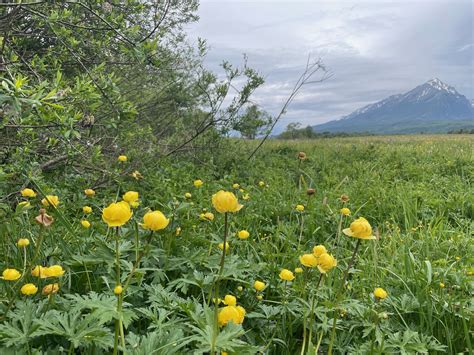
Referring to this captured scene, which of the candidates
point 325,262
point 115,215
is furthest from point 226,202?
point 325,262

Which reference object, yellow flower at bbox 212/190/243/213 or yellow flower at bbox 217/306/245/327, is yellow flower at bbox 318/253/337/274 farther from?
yellow flower at bbox 212/190/243/213

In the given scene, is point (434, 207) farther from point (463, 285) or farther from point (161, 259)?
point (161, 259)

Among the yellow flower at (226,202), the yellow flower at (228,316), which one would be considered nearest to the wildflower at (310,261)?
the yellow flower at (228,316)

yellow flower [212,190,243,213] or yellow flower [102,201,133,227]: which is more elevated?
yellow flower [212,190,243,213]

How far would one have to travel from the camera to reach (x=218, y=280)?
85 cm

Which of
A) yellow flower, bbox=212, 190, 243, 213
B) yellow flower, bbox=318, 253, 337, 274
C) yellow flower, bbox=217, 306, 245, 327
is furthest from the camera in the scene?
yellow flower, bbox=318, 253, 337, 274

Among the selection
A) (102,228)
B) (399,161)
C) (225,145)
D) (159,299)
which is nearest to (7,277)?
(159,299)

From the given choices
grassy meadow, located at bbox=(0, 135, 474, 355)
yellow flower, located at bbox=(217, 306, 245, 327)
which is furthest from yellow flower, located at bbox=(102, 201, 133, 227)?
yellow flower, located at bbox=(217, 306, 245, 327)

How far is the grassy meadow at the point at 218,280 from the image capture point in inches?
39.1

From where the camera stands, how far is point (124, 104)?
2215 millimetres

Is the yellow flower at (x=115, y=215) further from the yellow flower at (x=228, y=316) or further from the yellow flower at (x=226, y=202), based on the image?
the yellow flower at (x=228, y=316)

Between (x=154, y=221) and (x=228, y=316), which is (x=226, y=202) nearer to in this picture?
(x=154, y=221)

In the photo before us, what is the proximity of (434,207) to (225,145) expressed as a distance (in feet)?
8.98

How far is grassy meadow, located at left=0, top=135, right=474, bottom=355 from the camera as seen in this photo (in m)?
0.99
